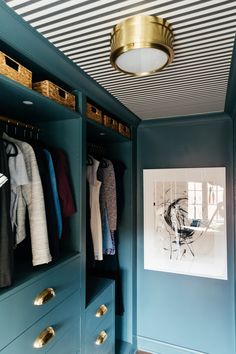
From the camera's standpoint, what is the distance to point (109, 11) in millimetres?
927

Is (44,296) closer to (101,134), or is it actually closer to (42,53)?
(42,53)

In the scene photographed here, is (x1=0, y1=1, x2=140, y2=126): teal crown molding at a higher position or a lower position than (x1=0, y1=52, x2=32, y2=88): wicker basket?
higher

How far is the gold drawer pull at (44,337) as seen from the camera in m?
1.08

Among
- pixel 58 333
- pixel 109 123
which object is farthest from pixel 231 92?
pixel 58 333

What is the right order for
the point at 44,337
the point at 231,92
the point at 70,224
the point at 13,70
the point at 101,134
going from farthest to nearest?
the point at 101,134 → the point at 231,92 → the point at 70,224 → the point at 44,337 → the point at 13,70

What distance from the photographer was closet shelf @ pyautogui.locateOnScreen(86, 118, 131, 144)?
1.68 metres

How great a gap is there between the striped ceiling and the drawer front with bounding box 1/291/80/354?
131 centimetres

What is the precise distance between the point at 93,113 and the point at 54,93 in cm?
44

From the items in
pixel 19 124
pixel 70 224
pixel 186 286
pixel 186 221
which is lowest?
pixel 186 286

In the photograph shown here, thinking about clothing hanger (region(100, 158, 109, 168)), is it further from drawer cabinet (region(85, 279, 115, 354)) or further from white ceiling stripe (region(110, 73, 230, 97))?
drawer cabinet (region(85, 279, 115, 354))

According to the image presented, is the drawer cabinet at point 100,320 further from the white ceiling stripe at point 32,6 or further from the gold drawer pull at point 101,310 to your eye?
the white ceiling stripe at point 32,6

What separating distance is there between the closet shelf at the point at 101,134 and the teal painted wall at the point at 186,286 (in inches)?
15.2

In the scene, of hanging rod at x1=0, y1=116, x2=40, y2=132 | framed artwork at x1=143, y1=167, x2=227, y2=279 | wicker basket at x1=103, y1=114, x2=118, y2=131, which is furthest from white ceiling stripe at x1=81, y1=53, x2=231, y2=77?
framed artwork at x1=143, y1=167, x2=227, y2=279

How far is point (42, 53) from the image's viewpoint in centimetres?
114
